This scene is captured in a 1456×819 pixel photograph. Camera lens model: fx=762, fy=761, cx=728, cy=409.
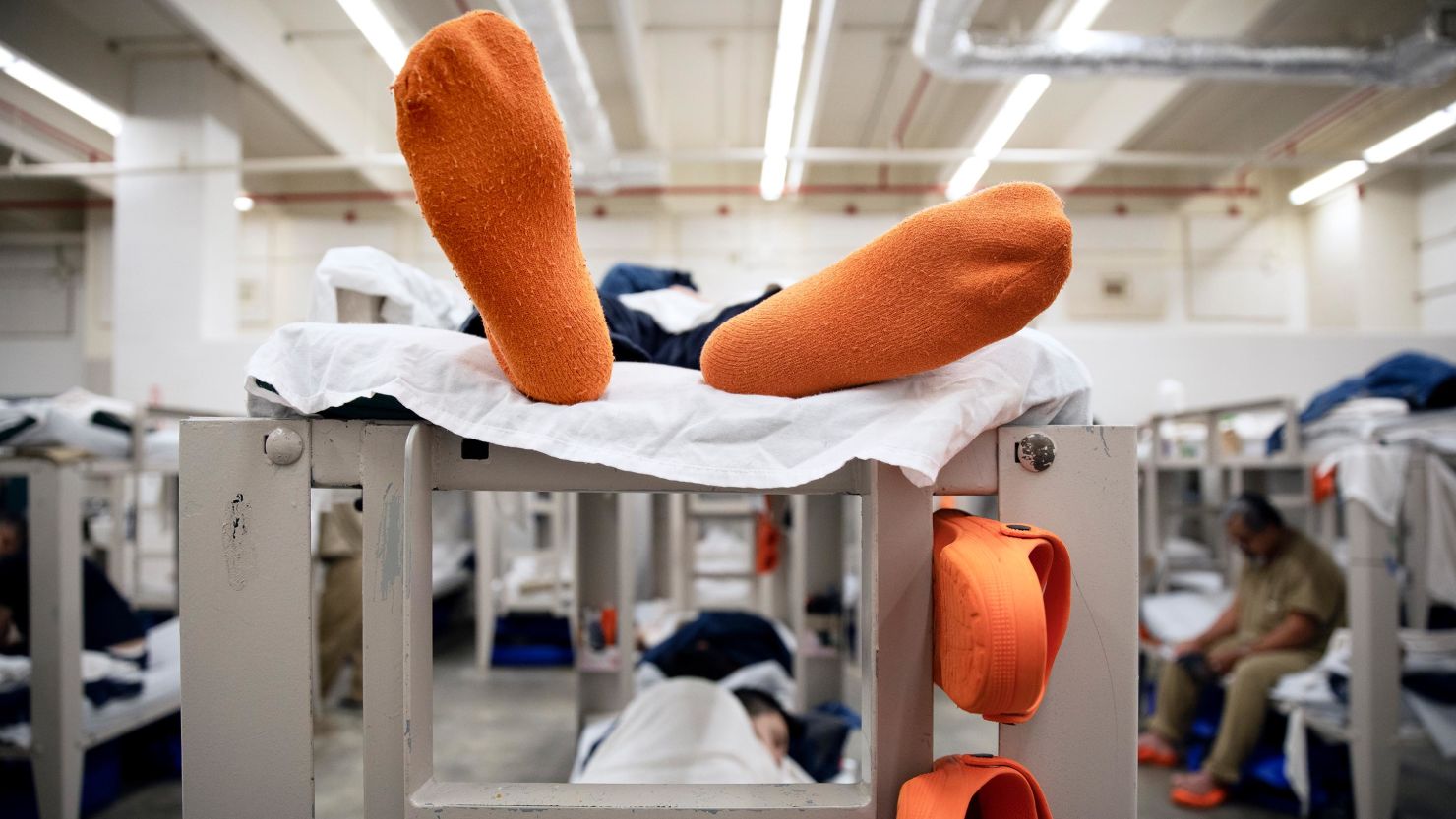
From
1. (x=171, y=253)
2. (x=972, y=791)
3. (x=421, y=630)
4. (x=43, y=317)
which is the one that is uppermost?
(x=171, y=253)

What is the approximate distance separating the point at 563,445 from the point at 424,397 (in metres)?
0.13

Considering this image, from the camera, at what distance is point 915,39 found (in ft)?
10.5

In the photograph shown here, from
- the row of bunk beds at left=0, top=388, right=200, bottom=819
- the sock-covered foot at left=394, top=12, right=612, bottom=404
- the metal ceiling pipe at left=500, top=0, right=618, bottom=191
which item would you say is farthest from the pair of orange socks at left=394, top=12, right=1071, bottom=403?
the metal ceiling pipe at left=500, top=0, right=618, bottom=191

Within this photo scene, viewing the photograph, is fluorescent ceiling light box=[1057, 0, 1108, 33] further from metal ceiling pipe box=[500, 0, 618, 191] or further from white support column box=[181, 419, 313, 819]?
white support column box=[181, 419, 313, 819]

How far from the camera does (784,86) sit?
11.3ft

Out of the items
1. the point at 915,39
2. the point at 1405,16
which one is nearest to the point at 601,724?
the point at 915,39

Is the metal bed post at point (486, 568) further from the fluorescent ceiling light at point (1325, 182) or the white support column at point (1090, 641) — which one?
the fluorescent ceiling light at point (1325, 182)

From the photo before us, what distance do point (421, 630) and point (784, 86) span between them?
128 inches

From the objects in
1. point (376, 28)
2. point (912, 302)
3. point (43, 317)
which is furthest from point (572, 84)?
point (43, 317)

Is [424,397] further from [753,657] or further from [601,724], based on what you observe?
[753,657]

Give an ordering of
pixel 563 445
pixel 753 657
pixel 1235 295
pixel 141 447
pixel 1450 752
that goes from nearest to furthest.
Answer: pixel 563 445, pixel 1450 752, pixel 141 447, pixel 753 657, pixel 1235 295

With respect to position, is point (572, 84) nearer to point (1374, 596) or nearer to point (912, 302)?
point (912, 302)

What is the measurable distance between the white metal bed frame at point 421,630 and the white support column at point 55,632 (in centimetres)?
172

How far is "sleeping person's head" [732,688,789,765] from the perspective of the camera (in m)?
1.80
